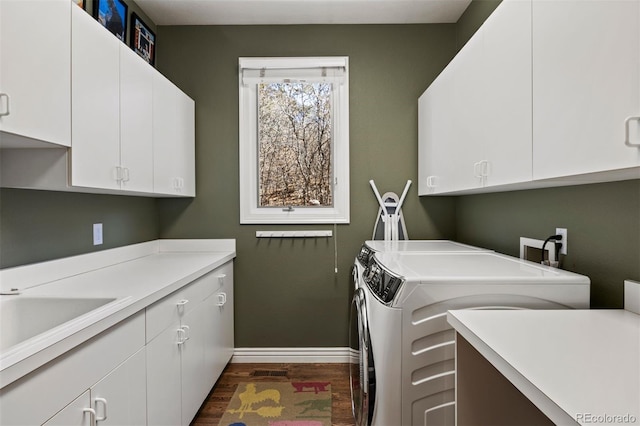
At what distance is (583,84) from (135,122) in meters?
1.97

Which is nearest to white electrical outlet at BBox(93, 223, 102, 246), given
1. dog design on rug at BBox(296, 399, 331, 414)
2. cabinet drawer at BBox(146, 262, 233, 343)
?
cabinet drawer at BBox(146, 262, 233, 343)

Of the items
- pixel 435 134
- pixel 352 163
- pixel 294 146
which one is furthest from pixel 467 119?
pixel 294 146

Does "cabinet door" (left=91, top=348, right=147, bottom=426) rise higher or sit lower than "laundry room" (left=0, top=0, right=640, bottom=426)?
lower

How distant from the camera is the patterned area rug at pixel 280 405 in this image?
6.85 ft

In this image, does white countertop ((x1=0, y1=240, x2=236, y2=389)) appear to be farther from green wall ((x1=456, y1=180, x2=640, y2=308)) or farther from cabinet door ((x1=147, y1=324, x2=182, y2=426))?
green wall ((x1=456, y1=180, x2=640, y2=308))

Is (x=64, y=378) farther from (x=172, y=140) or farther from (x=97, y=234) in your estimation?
(x=172, y=140)

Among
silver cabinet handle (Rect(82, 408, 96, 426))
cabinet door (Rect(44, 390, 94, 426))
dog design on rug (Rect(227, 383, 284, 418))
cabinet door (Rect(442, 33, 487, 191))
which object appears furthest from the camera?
dog design on rug (Rect(227, 383, 284, 418))

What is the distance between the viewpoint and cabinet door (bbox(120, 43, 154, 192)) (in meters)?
1.85

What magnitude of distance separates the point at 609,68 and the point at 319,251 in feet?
7.20

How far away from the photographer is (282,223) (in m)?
2.89

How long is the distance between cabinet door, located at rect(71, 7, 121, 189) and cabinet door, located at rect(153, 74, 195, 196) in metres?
0.44

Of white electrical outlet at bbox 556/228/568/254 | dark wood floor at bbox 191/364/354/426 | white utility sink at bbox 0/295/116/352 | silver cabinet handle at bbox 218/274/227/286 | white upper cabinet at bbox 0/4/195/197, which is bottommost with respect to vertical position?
dark wood floor at bbox 191/364/354/426

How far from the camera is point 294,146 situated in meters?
2.97

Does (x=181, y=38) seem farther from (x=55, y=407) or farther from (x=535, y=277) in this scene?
(x=535, y=277)
